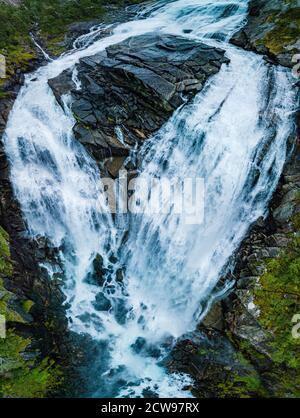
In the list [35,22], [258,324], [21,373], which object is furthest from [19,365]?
[35,22]

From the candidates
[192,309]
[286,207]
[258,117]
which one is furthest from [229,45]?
[192,309]

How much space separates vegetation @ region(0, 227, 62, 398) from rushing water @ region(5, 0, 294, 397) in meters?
1.05

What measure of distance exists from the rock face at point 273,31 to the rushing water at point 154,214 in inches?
24.1

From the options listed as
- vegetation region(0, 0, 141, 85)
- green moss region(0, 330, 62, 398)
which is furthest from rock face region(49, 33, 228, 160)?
green moss region(0, 330, 62, 398)

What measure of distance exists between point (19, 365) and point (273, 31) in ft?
37.4

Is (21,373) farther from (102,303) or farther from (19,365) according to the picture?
(102,303)

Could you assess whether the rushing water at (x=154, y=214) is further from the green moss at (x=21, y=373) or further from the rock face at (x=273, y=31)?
the green moss at (x=21, y=373)

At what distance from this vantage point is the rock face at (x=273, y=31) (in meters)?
12.1

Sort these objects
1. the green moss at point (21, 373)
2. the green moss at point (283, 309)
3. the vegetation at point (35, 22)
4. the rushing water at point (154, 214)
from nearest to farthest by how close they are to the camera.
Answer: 1. the green moss at point (283, 309)
2. the green moss at point (21, 373)
3. the rushing water at point (154, 214)
4. the vegetation at point (35, 22)

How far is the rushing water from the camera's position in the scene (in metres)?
9.54

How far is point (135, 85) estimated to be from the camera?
11695 millimetres

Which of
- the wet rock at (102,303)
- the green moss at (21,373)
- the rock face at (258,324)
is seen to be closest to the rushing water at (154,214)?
the wet rock at (102,303)

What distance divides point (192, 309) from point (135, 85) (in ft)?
20.2

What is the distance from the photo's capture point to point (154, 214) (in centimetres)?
1058
